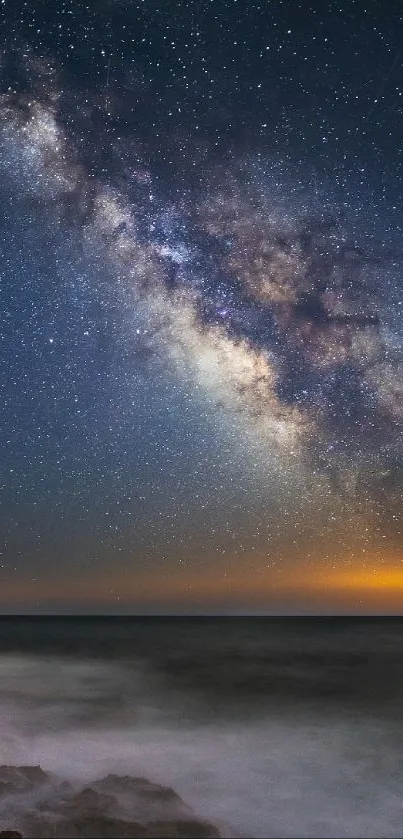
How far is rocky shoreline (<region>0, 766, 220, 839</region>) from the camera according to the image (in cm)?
701

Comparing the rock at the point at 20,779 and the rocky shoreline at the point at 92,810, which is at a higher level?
the rock at the point at 20,779

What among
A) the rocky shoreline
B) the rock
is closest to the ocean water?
the rocky shoreline

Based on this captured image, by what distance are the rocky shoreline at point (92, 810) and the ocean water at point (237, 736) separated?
635 mm

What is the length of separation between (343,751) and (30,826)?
314 inches

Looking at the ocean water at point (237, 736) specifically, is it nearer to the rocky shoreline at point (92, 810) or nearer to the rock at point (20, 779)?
the rocky shoreline at point (92, 810)

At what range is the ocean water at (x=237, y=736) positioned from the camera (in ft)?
30.6

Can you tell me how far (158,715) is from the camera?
58.8 ft

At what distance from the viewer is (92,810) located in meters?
7.71

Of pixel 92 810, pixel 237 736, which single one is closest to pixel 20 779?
pixel 92 810

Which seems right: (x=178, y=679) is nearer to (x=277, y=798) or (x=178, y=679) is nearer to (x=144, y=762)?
(x=144, y=762)

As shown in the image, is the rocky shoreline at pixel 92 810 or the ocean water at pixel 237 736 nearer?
the rocky shoreline at pixel 92 810

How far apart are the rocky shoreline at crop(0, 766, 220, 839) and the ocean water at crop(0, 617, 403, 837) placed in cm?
63

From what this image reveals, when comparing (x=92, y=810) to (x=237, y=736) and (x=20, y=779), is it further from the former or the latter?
(x=237, y=736)

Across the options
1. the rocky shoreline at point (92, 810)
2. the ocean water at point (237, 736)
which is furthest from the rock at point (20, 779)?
the ocean water at point (237, 736)
